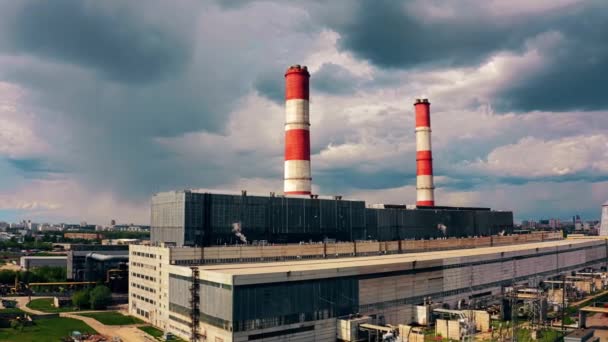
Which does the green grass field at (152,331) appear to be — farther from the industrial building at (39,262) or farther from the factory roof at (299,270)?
the industrial building at (39,262)

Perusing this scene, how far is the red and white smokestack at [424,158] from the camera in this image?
Answer: 106 metres

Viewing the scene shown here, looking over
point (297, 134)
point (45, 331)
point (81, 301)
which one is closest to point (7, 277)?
point (81, 301)

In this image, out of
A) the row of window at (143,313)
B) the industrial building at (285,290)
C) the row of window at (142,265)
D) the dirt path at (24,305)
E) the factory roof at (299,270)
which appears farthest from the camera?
the dirt path at (24,305)

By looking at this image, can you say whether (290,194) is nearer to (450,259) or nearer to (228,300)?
(450,259)

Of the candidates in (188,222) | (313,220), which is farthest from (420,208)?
(188,222)

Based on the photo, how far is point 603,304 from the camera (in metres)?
71.4

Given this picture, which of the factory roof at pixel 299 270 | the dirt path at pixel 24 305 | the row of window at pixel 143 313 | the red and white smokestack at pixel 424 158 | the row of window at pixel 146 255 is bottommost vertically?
the dirt path at pixel 24 305

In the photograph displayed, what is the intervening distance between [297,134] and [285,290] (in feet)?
119

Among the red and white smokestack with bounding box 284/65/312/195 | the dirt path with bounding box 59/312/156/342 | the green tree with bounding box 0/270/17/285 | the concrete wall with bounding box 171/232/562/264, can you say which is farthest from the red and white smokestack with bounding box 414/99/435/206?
the green tree with bounding box 0/270/17/285

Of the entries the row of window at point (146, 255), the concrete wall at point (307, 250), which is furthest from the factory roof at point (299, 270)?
the row of window at point (146, 255)

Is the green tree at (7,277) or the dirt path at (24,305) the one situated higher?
the green tree at (7,277)

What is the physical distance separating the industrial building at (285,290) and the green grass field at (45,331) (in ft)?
25.5

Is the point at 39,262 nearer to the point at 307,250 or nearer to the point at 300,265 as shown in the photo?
the point at 307,250

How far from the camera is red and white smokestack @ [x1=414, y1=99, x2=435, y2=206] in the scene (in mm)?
105938
